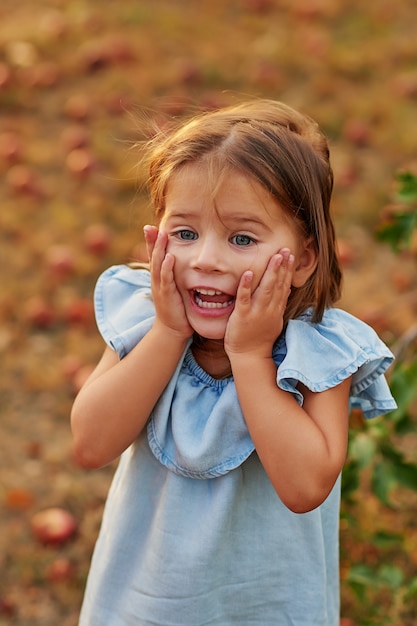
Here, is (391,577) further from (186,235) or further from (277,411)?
(186,235)

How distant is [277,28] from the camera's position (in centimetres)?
527

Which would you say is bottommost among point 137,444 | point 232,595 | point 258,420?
point 232,595

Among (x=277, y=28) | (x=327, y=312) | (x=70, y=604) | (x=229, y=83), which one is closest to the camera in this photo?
(x=327, y=312)

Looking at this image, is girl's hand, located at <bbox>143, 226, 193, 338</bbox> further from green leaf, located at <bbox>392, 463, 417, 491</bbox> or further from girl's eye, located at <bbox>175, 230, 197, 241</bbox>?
green leaf, located at <bbox>392, 463, 417, 491</bbox>

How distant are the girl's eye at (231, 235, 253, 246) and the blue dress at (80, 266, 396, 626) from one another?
0.14 m

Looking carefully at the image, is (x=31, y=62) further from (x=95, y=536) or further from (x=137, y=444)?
(x=137, y=444)

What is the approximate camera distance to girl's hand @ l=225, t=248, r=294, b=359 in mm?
1230

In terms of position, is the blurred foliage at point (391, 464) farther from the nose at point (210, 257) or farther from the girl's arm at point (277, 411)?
the nose at point (210, 257)

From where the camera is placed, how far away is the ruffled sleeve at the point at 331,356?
1.25 meters

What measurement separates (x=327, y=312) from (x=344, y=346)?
10 centimetres

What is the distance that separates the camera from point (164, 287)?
4.16 ft

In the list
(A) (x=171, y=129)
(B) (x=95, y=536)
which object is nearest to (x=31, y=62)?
(B) (x=95, y=536)

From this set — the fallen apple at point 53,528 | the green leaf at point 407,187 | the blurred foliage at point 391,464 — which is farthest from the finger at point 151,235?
the fallen apple at point 53,528

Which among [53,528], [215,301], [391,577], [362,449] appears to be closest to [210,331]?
[215,301]
